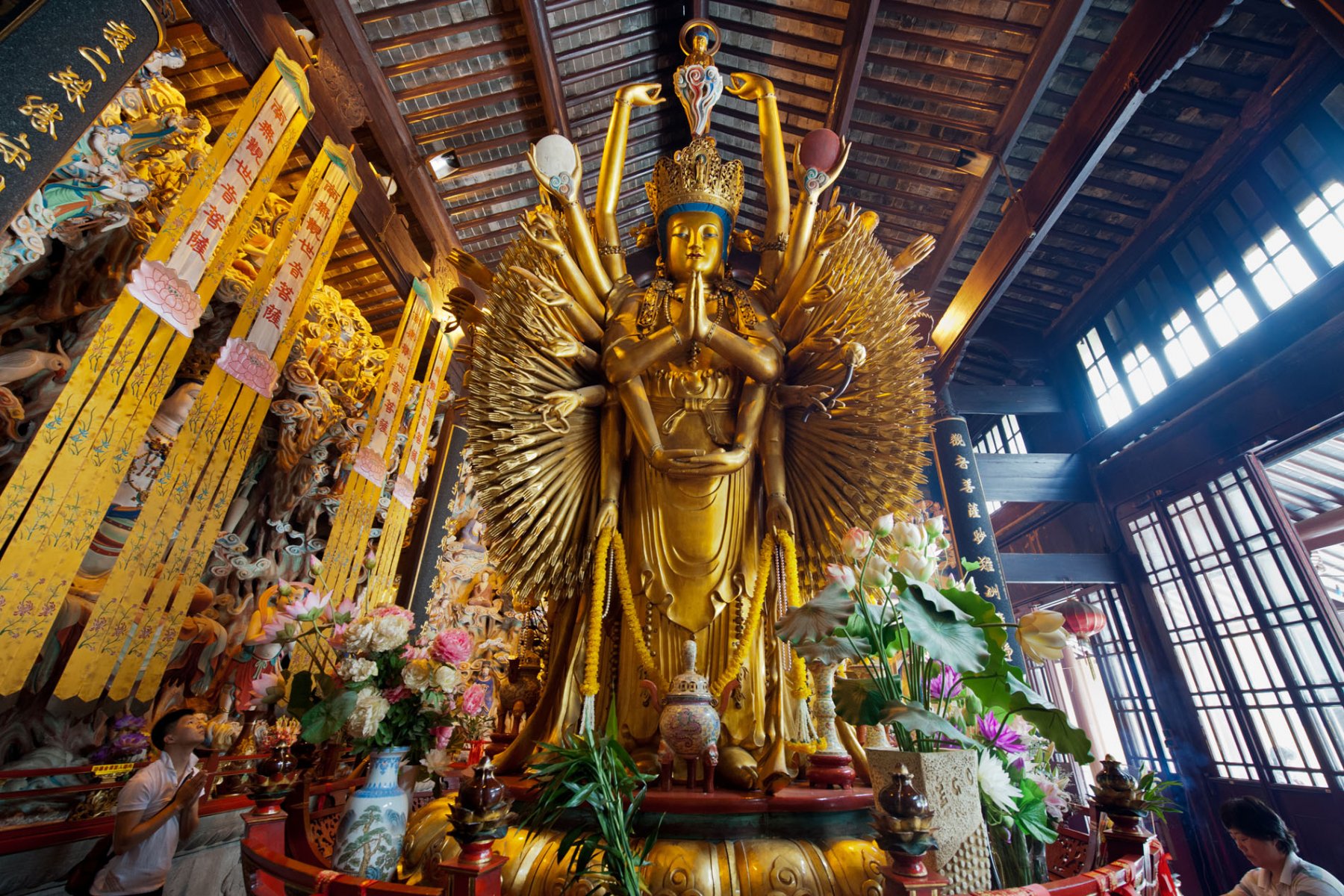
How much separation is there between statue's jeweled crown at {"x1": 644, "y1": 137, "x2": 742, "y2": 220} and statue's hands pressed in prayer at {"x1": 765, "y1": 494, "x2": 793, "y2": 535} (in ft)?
3.93

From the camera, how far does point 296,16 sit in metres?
4.26

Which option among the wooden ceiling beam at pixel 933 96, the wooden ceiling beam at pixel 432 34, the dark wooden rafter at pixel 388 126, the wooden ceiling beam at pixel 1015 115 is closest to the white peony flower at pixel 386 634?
the dark wooden rafter at pixel 388 126

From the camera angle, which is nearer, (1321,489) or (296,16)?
(296,16)

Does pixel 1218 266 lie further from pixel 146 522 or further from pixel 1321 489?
pixel 146 522

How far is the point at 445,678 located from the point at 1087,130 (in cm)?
439

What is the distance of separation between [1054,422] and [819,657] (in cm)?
687

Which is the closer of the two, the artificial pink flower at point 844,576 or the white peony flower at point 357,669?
the artificial pink flower at point 844,576

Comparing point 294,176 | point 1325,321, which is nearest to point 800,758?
point 1325,321

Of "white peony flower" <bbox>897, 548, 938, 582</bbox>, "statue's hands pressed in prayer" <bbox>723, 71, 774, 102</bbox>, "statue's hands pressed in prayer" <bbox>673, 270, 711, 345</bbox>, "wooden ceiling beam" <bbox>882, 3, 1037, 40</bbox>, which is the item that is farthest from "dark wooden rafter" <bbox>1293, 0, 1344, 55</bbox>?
"white peony flower" <bbox>897, 548, 938, 582</bbox>

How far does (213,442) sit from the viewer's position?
3.43m

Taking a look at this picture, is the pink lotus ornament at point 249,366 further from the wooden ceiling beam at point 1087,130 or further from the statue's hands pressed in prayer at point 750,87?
the wooden ceiling beam at point 1087,130

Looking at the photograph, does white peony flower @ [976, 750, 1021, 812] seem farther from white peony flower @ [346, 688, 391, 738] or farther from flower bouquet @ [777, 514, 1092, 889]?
white peony flower @ [346, 688, 391, 738]

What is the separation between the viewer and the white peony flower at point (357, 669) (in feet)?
4.82

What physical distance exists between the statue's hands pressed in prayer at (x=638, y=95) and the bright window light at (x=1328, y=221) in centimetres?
452
